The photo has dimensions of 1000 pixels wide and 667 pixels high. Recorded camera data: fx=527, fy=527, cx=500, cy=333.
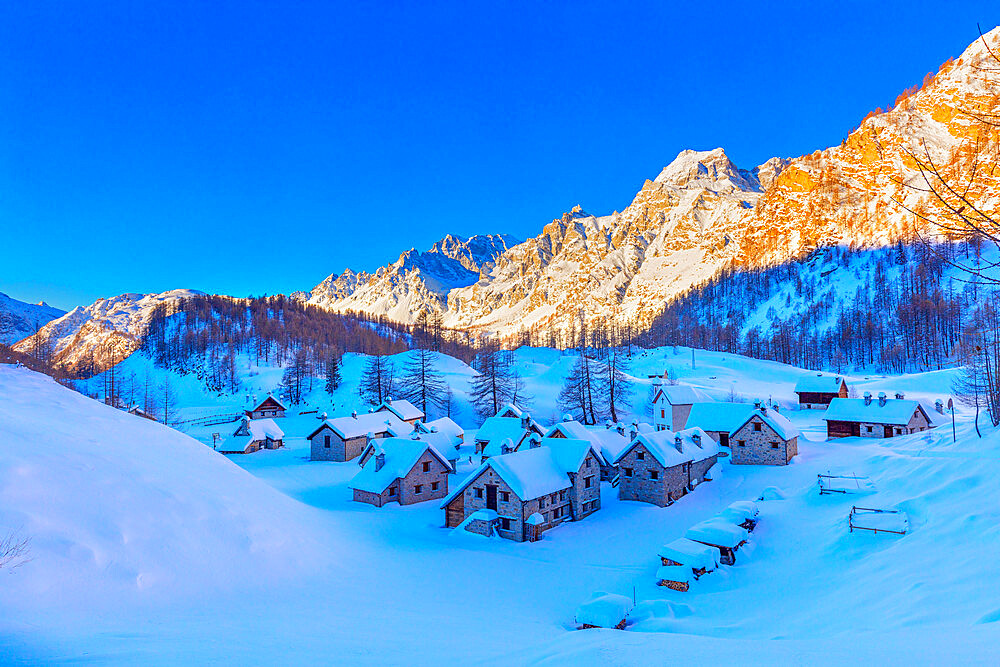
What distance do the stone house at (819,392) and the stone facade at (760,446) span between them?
3131 cm

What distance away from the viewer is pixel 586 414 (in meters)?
63.2

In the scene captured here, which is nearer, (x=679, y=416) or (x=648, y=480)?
(x=648, y=480)

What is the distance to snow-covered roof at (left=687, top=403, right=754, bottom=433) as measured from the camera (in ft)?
153

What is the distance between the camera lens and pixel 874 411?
52875 millimetres

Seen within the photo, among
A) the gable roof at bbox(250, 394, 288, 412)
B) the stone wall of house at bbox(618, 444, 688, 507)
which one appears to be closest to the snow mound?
the stone wall of house at bbox(618, 444, 688, 507)

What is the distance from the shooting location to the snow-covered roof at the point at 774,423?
43.6 metres

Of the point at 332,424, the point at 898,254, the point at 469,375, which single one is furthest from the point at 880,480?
the point at 898,254

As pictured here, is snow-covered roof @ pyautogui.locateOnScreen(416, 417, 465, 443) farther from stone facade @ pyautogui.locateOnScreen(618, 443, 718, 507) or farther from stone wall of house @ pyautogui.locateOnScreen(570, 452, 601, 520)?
stone facade @ pyautogui.locateOnScreen(618, 443, 718, 507)

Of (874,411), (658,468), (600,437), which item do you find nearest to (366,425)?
(600,437)

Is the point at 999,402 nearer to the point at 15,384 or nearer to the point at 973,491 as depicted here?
the point at 973,491

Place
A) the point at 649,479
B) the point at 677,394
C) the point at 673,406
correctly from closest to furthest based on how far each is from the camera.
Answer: the point at 649,479
the point at 673,406
the point at 677,394

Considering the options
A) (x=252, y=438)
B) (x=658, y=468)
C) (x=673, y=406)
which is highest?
(x=673, y=406)

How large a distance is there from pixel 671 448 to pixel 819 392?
46615 millimetres

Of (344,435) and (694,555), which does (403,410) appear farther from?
(694,555)
